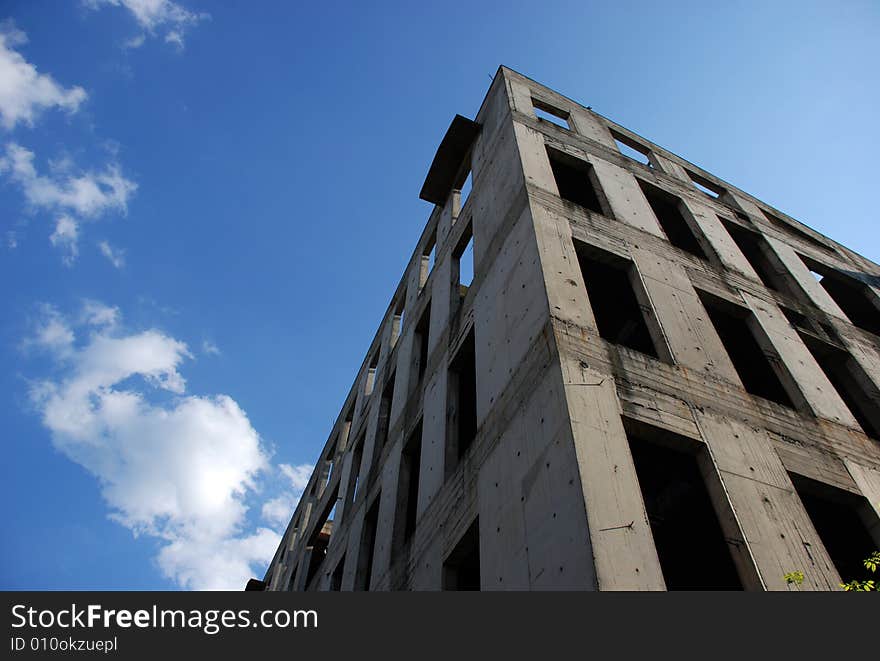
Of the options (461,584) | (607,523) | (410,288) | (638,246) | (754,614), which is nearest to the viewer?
(754,614)

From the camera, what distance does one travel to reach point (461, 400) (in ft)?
48.1

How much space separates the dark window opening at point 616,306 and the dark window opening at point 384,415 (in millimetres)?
6867

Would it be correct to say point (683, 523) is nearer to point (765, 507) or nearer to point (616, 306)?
point (765, 507)

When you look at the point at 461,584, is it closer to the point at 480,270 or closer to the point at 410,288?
the point at 480,270

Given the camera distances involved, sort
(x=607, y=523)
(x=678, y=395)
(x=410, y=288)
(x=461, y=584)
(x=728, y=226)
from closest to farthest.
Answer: (x=607, y=523) < (x=678, y=395) < (x=461, y=584) < (x=728, y=226) < (x=410, y=288)

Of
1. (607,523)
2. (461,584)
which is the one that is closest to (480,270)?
(461,584)

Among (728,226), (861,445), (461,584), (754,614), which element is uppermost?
(728,226)

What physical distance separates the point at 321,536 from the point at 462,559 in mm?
13855

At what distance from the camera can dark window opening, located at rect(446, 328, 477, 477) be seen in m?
11.8

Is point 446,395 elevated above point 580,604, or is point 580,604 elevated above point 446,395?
point 446,395

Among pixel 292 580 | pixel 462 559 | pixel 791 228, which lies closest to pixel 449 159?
pixel 791 228

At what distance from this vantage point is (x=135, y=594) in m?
5.28

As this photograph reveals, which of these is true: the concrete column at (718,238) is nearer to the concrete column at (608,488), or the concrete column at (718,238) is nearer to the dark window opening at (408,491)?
the concrete column at (608,488)

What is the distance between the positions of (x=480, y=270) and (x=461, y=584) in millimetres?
6539
